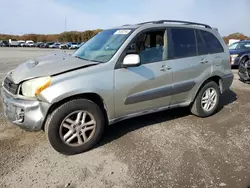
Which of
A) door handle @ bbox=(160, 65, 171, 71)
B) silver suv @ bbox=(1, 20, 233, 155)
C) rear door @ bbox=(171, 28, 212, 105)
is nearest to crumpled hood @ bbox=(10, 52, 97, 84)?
silver suv @ bbox=(1, 20, 233, 155)

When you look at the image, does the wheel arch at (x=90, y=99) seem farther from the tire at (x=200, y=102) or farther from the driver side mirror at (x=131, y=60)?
the tire at (x=200, y=102)

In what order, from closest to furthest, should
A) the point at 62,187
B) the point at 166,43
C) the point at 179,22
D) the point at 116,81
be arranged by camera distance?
the point at 62,187
the point at 116,81
the point at 166,43
the point at 179,22

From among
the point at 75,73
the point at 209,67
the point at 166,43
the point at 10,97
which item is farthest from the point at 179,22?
the point at 10,97

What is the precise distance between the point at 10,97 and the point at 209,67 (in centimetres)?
347

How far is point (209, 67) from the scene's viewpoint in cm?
424

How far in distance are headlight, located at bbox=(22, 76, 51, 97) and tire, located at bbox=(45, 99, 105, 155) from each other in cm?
33

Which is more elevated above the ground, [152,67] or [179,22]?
[179,22]

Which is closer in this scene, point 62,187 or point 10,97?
point 62,187

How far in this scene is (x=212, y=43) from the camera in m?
4.40

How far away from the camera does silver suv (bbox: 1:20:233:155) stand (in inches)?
111

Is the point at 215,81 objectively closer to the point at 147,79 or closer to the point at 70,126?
the point at 147,79

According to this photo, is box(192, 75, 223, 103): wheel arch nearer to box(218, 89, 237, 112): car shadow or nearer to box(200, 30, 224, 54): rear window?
box(200, 30, 224, 54): rear window

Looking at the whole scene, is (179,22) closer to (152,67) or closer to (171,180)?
(152,67)

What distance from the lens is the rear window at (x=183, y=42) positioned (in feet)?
12.5
